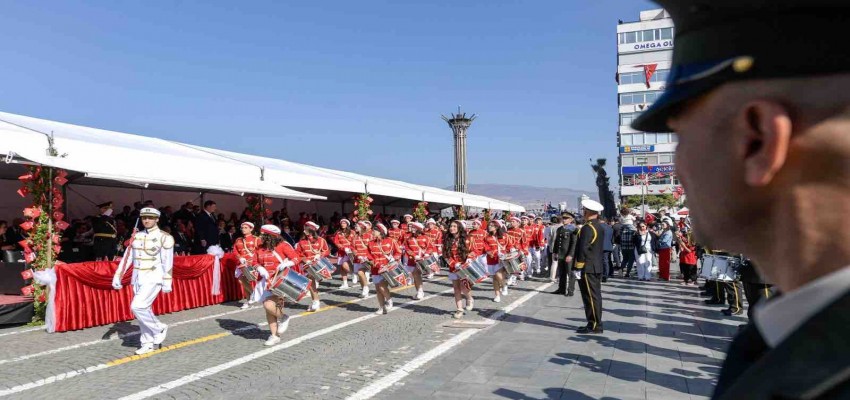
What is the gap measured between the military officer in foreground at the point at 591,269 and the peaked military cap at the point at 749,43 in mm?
8359

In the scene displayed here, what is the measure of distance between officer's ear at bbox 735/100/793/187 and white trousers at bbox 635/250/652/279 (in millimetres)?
16928

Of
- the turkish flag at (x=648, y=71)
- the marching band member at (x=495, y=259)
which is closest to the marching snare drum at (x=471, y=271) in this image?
the marching band member at (x=495, y=259)

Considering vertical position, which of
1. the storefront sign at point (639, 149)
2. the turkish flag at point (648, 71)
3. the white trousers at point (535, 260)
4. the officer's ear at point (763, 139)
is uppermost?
the turkish flag at point (648, 71)

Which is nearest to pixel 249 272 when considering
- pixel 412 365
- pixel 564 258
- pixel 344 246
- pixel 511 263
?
pixel 344 246

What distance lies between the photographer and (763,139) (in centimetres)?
64

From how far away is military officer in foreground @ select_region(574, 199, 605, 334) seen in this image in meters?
8.79

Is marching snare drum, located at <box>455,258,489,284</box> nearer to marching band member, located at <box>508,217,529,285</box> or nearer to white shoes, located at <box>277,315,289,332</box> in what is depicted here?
marching band member, located at <box>508,217,529,285</box>

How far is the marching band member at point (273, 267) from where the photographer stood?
8.61 metres

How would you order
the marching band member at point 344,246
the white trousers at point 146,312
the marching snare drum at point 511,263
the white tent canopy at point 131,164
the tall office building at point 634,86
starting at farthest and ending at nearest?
1. the tall office building at point 634,86
2. the marching band member at point 344,246
3. the marching snare drum at point 511,263
4. the white tent canopy at point 131,164
5. the white trousers at point 146,312

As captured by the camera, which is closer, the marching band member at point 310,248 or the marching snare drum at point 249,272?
the marching snare drum at point 249,272

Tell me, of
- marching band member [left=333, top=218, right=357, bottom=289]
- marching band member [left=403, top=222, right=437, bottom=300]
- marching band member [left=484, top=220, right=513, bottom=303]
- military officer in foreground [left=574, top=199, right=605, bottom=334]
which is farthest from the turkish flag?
military officer in foreground [left=574, top=199, right=605, bottom=334]

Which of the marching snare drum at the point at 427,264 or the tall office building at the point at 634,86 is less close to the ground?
the tall office building at the point at 634,86

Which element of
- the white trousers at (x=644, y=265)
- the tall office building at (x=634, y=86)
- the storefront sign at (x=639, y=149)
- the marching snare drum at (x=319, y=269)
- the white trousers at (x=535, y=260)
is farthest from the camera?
the tall office building at (x=634, y=86)

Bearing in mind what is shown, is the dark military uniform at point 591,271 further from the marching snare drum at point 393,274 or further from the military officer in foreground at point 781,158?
the military officer in foreground at point 781,158
